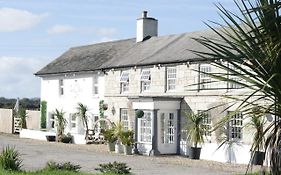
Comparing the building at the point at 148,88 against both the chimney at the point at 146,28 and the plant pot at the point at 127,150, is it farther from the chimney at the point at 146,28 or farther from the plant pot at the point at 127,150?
the plant pot at the point at 127,150

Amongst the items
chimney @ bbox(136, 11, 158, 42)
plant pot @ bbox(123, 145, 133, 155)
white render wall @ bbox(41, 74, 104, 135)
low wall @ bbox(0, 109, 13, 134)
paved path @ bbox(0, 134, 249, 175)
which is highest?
chimney @ bbox(136, 11, 158, 42)

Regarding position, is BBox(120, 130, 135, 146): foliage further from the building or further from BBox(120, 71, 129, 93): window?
BBox(120, 71, 129, 93): window

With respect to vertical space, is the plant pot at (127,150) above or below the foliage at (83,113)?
below

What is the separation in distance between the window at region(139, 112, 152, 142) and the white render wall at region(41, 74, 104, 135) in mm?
5870

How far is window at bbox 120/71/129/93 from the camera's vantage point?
28.3 metres

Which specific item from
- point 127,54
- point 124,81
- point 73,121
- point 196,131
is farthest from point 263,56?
point 73,121

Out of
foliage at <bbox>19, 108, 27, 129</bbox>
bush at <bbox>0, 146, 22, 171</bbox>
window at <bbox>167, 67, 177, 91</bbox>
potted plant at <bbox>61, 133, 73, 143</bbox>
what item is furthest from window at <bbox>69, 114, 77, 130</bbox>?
bush at <bbox>0, 146, 22, 171</bbox>

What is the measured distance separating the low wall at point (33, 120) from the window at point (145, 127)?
14.0 meters

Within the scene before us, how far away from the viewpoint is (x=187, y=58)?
23844mm

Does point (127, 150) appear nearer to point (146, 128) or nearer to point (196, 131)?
point (146, 128)

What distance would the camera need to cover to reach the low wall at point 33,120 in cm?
3772

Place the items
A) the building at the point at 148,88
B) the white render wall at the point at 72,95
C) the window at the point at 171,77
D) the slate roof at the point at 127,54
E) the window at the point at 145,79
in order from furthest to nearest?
the white render wall at the point at 72,95
the window at the point at 145,79
the slate roof at the point at 127,54
the window at the point at 171,77
the building at the point at 148,88

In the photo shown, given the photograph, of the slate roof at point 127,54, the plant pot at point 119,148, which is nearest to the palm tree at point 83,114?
the slate roof at point 127,54

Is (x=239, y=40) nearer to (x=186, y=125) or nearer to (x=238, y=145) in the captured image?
(x=238, y=145)
